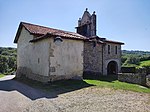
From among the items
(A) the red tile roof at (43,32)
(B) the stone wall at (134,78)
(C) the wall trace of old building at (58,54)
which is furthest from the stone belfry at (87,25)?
(B) the stone wall at (134,78)

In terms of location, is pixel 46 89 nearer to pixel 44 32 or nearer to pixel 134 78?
pixel 44 32

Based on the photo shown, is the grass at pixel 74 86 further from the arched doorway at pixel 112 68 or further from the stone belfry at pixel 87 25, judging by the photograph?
the stone belfry at pixel 87 25

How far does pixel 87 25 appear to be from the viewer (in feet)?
81.9

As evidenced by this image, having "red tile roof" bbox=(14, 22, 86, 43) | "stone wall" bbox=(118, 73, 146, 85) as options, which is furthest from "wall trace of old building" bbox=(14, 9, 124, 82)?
"stone wall" bbox=(118, 73, 146, 85)

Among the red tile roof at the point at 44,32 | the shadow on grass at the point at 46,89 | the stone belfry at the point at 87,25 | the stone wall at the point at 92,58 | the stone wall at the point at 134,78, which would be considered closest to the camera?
the shadow on grass at the point at 46,89

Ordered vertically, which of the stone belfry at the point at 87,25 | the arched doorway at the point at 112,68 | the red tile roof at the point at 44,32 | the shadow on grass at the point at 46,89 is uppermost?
the stone belfry at the point at 87,25

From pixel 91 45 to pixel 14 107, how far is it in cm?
1550

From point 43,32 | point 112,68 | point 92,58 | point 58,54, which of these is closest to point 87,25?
point 92,58

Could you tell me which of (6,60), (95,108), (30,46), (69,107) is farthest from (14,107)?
(6,60)

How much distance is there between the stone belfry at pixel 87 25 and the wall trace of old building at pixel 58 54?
2.45m

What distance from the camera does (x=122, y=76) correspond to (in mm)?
16859

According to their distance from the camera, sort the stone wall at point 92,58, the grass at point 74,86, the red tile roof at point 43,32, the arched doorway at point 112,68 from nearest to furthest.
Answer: the grass at point 74,86
the red tile roof at point 43,32
the stone wall at point 92,58
the arched doorway at point 112,68

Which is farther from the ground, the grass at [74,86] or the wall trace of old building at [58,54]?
the wall trace of old building at [58,54]

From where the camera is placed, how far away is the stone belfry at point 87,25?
2441 cm
